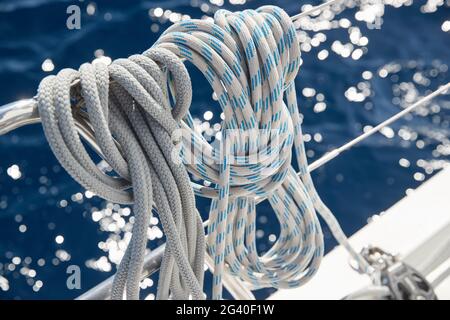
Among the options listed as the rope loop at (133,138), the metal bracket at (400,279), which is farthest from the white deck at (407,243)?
the rope loop at (133,138)

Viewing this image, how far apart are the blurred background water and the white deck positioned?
3.36 feet

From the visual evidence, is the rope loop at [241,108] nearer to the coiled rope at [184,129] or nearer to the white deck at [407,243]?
the coiled rope at [184,129]

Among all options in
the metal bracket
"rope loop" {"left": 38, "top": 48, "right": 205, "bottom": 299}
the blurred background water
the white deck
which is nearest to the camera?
"rope loop" {"left": 38, "top": 48, "right": 205, "bottom": 299}

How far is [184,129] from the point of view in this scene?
2.56ft

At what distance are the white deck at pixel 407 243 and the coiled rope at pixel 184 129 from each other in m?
0.35

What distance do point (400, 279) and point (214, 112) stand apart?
1.94 m

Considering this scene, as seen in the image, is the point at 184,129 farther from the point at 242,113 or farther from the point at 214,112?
the point at 214,112

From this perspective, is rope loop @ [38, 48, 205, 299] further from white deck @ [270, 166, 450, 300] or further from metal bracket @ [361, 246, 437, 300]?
white deck @ [270, 166, 450, 300]

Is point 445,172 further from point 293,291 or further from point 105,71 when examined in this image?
point 105,71

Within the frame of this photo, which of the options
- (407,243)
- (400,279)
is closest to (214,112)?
(407,243)

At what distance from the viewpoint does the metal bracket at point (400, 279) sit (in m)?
0.88

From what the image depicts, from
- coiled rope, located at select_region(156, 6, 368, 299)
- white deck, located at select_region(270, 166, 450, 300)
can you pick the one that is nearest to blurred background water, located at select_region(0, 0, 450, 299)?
white deck, located at select_region(270, 166, 450, 300)

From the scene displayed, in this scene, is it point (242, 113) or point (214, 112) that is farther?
point (214, 112)

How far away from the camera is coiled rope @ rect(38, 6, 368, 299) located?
688mm
